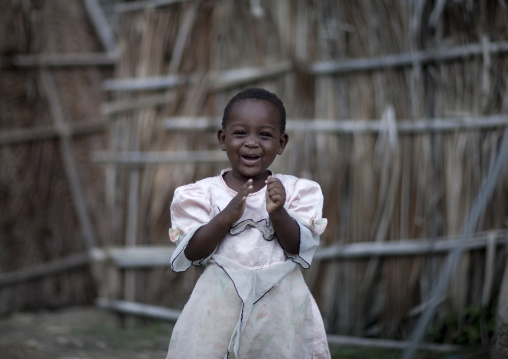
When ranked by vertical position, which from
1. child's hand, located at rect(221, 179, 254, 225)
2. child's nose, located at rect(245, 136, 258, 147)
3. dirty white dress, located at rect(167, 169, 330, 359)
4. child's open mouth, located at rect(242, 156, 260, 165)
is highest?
child's nose, located at rect(245, 136, 258, 147)

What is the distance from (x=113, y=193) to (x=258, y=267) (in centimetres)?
282

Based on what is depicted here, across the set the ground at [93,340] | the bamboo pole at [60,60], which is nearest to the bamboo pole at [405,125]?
the ground at [93,340]

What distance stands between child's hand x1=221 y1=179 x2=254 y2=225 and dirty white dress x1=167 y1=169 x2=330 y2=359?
122 mm

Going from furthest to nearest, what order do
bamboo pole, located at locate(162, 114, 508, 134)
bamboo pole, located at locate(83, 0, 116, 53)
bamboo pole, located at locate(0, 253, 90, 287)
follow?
bamboo pole, located at locate(83, 0, 116, 53) → bamboo pole, located at locate(0, 253, 90, 287) → bamboo pole, located at locate(162, 114, 508, 134)

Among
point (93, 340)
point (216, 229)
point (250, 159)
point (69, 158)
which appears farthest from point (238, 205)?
point (69, 158)

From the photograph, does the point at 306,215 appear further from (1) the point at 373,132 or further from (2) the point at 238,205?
(1) the point at 373,132

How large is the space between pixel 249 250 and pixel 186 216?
0.25m

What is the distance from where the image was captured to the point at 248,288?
218 centimetres

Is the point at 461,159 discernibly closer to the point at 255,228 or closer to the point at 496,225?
the point at 496,225

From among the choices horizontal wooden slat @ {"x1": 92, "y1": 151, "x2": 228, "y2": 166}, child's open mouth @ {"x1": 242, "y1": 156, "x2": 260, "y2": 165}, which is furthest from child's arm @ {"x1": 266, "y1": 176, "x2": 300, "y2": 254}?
horizontal wooden slat @ {"x1": 92, "y1": 151, "x2": 228, "y2": 166}

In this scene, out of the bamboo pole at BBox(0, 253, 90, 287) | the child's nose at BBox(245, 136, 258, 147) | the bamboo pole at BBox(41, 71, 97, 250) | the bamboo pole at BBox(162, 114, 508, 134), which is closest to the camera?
the child's nose at BBox(245, 136, 258, 147)

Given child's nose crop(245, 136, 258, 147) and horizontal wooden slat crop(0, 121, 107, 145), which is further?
horizontal wooden slat crop(0, 121, 107, 145)

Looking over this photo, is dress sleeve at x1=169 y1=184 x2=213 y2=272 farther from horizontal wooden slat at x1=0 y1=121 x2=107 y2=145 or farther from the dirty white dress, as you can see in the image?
horizontal wooden slat at x1=0 y1=121 x2=107 y2=145

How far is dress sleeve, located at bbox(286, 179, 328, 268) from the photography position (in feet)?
7.45
